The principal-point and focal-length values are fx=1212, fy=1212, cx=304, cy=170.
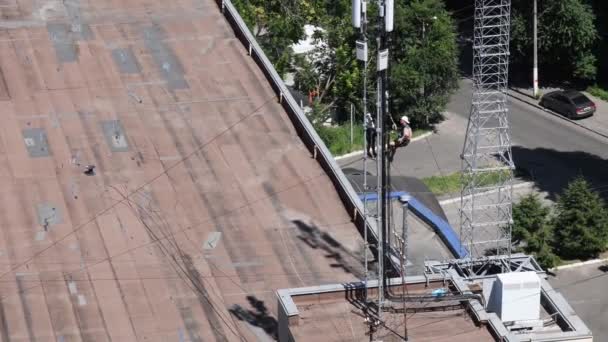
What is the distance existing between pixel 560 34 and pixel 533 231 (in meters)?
16.8

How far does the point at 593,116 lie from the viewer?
52781 millimetres

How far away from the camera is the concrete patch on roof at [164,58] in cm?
3500

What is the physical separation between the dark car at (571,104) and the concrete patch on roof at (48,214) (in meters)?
28.8

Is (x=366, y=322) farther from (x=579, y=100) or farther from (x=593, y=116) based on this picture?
(x=593, y=116)

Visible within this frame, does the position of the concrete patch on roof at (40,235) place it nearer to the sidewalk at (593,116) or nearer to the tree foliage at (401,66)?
the tree foliage at (401,66)

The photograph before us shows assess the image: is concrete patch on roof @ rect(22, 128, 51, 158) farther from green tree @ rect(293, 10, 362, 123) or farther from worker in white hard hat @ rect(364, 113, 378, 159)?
green tree @ rect(293, 10, 362, 123)

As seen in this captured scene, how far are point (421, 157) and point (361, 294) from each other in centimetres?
2583

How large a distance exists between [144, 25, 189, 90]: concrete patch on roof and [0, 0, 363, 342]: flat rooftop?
6 centimetres

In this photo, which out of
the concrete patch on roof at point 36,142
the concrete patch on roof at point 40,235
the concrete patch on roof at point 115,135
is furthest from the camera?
the concrete patch on roof at point 115,135

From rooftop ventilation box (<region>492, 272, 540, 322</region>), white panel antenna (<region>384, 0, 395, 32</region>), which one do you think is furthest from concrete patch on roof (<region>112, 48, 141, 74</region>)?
white panel antenna (<region>384, 0, 395, 32</region>)

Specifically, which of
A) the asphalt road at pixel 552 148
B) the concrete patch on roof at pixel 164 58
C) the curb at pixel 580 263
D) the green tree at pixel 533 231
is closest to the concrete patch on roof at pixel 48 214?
the concrete patch on roof at pixel 164 58

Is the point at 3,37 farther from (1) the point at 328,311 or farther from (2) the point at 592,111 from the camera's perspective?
(2) the point at 592,111

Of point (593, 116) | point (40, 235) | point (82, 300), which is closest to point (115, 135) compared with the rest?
point (40, 235)

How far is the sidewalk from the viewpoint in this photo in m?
51.5
